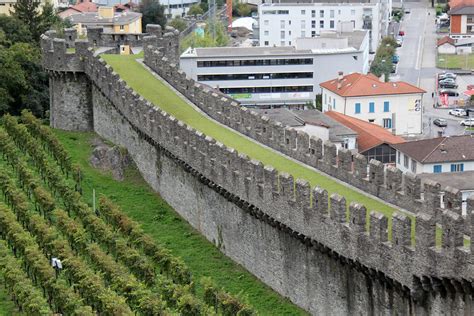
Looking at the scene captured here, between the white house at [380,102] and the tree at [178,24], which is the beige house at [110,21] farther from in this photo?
the tree at [178,24]

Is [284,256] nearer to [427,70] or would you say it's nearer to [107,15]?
[107,15]

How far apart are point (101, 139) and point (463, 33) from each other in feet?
310

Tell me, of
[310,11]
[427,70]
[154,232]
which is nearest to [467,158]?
[154,232]

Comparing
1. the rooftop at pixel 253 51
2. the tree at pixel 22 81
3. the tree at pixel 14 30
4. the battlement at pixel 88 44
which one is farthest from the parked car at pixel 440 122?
the battlement at pixel 88 44

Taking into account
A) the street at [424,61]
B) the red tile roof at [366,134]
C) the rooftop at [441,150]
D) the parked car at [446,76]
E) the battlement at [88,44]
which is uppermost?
the battlement at [88,44]

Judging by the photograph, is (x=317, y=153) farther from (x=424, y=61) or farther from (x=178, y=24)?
(x=178, y=24)

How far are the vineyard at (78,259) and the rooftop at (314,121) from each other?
2589 centimetres

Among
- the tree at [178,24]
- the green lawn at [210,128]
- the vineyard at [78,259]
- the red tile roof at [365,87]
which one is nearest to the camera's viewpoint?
the vineyard at [78,259]

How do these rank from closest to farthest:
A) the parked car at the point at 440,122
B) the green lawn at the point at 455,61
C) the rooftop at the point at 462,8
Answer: the parked car at the point at 440,122 → the green lawn at the point at 455,61 → the rooftop at the point at 462,8

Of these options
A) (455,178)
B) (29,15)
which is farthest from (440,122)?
(455,178)

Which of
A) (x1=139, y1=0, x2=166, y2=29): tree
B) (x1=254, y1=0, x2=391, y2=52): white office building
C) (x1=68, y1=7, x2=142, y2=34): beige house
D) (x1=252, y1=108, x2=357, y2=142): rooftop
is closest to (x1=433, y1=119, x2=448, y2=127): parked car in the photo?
(x1=252, y1=108, x2=357, y2=142): rooftop

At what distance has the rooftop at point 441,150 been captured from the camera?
76.5m

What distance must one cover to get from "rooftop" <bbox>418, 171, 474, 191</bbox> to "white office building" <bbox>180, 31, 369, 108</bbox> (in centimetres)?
4139

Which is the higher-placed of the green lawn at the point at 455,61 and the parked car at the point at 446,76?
the parked car at the point at 446,76
